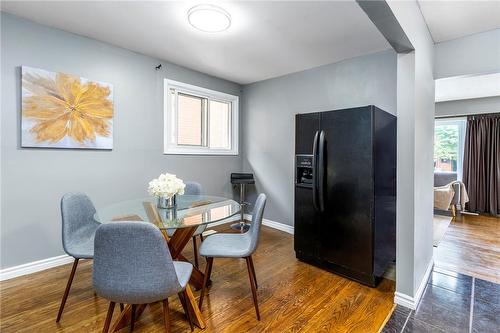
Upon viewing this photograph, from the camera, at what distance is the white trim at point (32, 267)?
236 centimetres

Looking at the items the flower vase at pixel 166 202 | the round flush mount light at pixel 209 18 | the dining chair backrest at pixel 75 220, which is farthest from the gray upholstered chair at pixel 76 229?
the round flush mount light at pixel 209 18

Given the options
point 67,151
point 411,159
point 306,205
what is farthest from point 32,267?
point 411,159

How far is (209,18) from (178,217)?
177 cm

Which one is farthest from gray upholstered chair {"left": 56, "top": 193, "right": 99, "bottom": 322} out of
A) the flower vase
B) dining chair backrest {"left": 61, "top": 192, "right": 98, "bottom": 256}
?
the flower vase

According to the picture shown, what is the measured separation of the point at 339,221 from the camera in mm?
2486

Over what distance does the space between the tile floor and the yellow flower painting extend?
3.30 metres

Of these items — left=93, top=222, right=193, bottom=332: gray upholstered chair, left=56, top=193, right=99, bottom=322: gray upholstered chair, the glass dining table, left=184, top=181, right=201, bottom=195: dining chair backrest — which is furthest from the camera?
left=184, top=181, right=201, bottom=195: dining chair backrest

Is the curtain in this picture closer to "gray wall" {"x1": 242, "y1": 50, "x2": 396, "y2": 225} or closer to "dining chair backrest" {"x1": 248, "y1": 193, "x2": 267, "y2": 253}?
"gray wall" {"x1": 242, "y1": 50, "x2": 396, "y2": 225}

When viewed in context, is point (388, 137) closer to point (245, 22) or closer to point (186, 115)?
point (245, 22)

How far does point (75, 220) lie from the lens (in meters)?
2.09

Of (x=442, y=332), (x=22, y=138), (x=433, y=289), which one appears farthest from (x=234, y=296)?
(x=22, y=138)

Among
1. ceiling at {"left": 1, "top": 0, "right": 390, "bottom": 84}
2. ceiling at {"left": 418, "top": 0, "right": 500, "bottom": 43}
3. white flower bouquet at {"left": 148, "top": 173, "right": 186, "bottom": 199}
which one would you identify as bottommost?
white flower bouquet at {"left": 148, "top": 173, "right": 186, "bottom": 199}

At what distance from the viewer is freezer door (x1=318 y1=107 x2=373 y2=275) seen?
2.30 meters

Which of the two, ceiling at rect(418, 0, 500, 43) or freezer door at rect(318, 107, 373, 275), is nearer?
ceiling at rect(418, 0, 500, 43)
